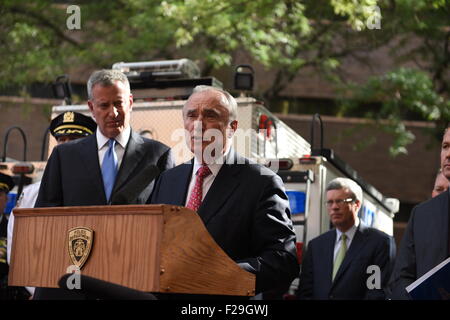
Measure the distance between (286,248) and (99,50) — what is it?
13.9 m

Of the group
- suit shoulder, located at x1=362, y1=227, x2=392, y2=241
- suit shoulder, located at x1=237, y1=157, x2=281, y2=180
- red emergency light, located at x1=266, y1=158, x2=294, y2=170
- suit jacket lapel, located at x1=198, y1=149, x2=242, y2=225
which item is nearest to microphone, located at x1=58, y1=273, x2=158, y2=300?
suit jacket lapel, located at x1=198, y1=149, x2=242, y2=225

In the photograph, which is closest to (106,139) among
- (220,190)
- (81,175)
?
(81,175)

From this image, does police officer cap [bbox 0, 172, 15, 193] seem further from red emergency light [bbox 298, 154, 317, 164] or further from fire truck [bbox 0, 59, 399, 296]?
red emergency light [bbox 298, 154, 317, 164]

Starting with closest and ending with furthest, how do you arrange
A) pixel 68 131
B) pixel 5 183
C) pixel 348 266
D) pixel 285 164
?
pixel 68 131
pixel 348 266
pixel 5 183
pixel 285 164

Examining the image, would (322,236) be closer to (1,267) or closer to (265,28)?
(1,267)

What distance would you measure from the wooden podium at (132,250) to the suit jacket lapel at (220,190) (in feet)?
2.08

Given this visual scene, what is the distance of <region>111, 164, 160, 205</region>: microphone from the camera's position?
3.80m

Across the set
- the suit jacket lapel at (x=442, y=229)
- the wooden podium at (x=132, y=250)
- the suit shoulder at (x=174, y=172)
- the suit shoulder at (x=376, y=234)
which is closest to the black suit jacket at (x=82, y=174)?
the suit shoulder at (x=174, y=172)

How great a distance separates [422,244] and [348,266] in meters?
3.06

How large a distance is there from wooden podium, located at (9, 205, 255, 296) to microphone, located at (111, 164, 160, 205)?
36cm

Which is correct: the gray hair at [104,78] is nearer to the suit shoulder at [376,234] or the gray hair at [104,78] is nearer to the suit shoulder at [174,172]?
the suit shoulder at [174,172]

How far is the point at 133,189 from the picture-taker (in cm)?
388

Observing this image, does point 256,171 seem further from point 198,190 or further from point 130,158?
point 130,158
